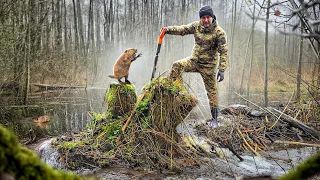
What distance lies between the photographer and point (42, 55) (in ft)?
40.9

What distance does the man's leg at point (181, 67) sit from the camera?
210 inches

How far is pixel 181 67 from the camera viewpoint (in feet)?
18.0

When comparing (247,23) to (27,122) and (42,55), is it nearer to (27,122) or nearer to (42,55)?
(42,55)

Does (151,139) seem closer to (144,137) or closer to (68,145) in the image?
(144,137)

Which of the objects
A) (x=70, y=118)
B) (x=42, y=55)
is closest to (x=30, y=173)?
(x=70, y=118)

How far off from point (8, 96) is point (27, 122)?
4059 millimetres

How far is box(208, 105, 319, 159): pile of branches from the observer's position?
5.04 m

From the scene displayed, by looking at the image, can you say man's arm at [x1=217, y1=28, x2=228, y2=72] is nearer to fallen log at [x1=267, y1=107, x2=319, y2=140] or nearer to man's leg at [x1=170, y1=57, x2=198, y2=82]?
man's leg at [x1=170, y1=57, x2=198, y2=82]

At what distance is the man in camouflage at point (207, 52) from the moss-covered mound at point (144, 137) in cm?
Result: 113

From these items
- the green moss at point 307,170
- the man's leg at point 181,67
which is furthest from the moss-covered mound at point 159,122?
the green moss at point 307,170

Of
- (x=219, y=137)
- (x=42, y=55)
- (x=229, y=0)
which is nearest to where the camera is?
(x=219, y=137)

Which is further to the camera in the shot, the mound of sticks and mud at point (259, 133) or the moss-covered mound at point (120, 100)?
the mound of sticks and mud at point (259, 133)

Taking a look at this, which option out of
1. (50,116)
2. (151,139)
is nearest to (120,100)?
(151,139)

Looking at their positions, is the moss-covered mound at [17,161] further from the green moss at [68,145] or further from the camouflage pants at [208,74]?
the camouflage pants at [208,74]
